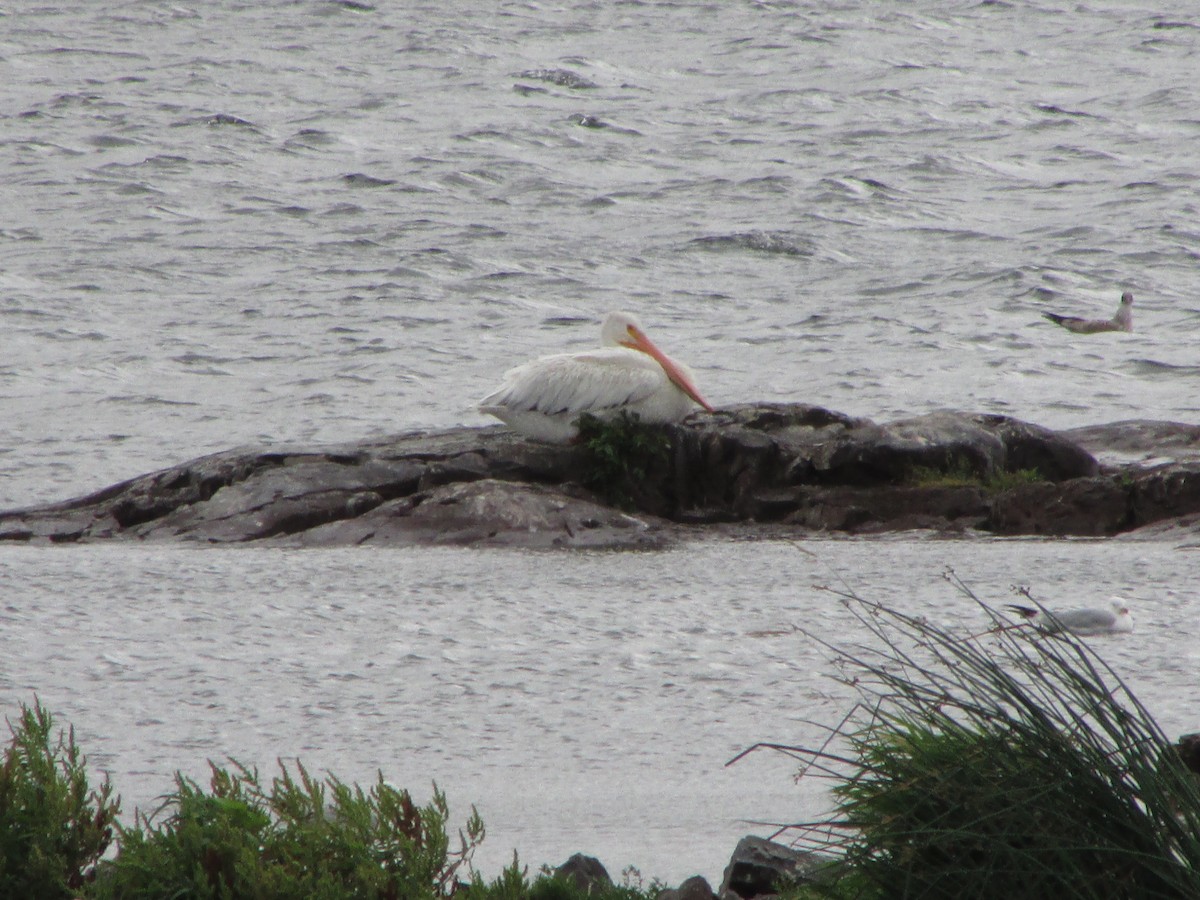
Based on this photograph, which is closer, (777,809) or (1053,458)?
(777,809)

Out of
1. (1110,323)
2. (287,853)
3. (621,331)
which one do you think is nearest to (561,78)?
(1110,323)

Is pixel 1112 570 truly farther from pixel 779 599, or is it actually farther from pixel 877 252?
pixel 877 252

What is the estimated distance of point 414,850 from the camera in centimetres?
325

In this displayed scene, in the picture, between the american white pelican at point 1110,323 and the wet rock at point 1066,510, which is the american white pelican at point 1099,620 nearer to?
the wet rock at point 1066,510

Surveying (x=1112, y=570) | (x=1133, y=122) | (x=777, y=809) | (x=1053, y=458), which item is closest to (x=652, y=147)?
Result: (x=1133, y=122)

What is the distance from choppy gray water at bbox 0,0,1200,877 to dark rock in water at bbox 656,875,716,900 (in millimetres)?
543

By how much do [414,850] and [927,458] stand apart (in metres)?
7.27

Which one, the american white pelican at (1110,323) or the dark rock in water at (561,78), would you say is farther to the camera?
the dark rock in water at (561,78)

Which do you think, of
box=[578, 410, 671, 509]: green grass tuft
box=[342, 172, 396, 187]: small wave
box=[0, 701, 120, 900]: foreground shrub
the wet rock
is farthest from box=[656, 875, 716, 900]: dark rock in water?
box=[342, 172, 396, 187]: small wave

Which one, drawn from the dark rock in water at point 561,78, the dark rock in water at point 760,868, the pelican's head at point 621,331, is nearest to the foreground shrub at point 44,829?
the dark rock in water at point 760,868

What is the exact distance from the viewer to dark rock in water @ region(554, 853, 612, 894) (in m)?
3.46

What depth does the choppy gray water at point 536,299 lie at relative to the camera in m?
5.33

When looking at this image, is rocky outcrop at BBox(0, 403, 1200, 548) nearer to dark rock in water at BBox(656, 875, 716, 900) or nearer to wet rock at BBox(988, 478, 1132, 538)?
wet rock at BBox(988, 478, 1132, 538)

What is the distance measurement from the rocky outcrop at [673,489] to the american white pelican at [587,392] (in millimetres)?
165
